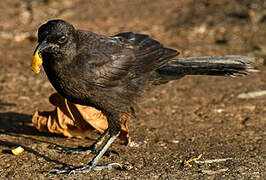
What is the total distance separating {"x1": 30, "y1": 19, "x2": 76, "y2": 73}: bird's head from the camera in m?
4.38

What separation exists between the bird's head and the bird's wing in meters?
0.24

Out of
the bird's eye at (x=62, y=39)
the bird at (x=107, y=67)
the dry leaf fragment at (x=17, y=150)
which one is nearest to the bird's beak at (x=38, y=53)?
the bird at (x=107, y=67)

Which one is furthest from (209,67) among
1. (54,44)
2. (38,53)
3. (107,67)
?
(38,53)

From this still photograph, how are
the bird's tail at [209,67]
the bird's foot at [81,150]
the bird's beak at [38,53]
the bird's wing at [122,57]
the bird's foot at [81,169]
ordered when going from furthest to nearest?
the bird's tail at [209,67], the bird's foot at [81,150], the bird's wing at [122,57], the bird's foot at [81,169], the bird's beak at [38,53]

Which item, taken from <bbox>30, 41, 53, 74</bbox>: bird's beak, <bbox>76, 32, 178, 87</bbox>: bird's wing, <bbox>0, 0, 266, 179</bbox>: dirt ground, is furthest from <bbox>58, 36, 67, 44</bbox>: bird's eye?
<bbox>0, 0, 266, 179</bbox>: dirt ground

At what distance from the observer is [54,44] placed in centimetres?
442

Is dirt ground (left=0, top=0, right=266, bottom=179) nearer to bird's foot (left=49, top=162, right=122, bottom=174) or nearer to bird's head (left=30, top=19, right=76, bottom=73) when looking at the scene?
bird's foot (left=49, top=162, right=122, bottom=174)

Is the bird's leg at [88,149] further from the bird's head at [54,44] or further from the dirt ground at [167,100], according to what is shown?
the bird's head at [54,44]

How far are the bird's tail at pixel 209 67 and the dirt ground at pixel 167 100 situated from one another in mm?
514

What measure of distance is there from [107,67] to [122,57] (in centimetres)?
26

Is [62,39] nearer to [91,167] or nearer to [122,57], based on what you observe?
[122,57]

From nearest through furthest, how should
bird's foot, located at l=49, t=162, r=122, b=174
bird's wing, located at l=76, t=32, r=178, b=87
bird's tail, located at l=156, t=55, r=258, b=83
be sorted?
1. bird's foot, located at l=49, t=162, r=122, b=174
2. bird's wing, located at l=76, t=32, r=178, b=87
3. bird's tail, located at l=156, t=55, r=258, b=83

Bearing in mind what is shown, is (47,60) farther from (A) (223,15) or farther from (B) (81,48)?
(A) (223,15)

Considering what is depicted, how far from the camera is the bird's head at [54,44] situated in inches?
173
